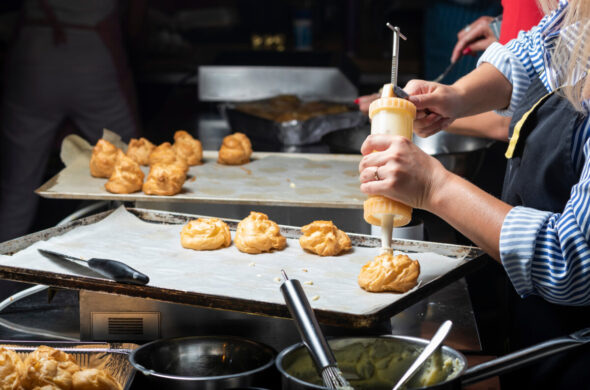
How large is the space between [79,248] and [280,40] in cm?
532

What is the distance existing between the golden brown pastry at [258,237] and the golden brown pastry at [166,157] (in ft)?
2.71

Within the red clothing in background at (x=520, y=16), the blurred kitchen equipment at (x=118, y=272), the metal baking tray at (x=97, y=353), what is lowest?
the metal baking tray at (x=97, y=353)

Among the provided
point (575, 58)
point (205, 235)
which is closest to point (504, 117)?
point (575, 58)

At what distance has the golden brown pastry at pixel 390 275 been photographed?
1.55 m

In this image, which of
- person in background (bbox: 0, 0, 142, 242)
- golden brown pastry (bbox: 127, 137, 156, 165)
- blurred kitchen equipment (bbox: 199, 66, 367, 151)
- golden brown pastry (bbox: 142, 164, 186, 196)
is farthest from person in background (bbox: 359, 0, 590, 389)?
person in background (bbox: 0, 0, 142, 242)

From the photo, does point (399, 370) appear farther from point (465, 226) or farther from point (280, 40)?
point (280, 40)

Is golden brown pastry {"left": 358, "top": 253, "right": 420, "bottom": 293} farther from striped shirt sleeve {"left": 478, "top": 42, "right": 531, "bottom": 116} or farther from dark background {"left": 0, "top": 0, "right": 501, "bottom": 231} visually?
dark background {"left": 0, "top": 0, "right": 501, "bottom": 231}

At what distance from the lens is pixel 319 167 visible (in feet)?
9.33

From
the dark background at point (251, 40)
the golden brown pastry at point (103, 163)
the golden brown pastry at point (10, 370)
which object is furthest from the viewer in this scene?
the dark background at point (251, 40)

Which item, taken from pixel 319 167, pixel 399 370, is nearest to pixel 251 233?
pixel 399 370

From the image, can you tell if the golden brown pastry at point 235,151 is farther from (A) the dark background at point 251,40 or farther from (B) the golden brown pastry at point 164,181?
(A) the dark background at point 251,40

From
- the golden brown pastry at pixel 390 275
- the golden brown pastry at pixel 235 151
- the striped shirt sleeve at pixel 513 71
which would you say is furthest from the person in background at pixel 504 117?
the golden brown pastry at pixel 390 275

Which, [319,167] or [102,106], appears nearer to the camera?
[319,167]

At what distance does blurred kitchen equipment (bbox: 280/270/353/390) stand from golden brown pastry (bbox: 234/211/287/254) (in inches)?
25.5
